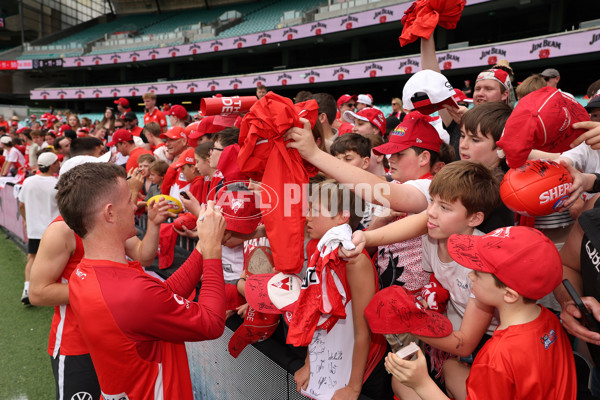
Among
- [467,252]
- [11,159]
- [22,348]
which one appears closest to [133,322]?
[467,252]

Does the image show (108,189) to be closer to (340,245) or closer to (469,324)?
(340,245)

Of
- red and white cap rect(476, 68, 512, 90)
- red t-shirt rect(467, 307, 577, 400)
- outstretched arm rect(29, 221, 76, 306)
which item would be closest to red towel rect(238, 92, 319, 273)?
red t-shirt rect(467, 307, 577, 400)

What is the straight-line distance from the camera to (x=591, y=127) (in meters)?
1.44

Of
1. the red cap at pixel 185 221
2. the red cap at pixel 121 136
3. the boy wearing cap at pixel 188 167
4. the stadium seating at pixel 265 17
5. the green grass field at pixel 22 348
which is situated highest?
the stadium seating at pixel 265 17

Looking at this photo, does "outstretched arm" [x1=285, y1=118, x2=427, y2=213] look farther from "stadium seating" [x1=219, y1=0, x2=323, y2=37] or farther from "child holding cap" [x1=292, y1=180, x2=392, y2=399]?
"stadium seating" [x1=219, y1=0, x2=323, y2=37]

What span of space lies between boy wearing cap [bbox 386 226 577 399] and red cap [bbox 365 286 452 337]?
117mm

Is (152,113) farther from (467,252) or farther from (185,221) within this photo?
(467,252)

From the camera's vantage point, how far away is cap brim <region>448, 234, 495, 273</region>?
1.34m

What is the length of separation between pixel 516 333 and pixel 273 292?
2.91ft

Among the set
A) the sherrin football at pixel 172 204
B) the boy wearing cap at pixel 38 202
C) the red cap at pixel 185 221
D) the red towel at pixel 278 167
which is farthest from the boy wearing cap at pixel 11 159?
the red towel at pixel 278 167

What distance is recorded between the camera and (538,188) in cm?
147

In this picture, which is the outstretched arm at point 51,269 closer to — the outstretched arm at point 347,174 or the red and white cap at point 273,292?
the red and white cap at point 273,292

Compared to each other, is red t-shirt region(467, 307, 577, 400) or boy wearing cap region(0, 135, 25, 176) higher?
boy wearing cap region(0, 135, 25, 176)

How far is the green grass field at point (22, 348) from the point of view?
3.37 meters
